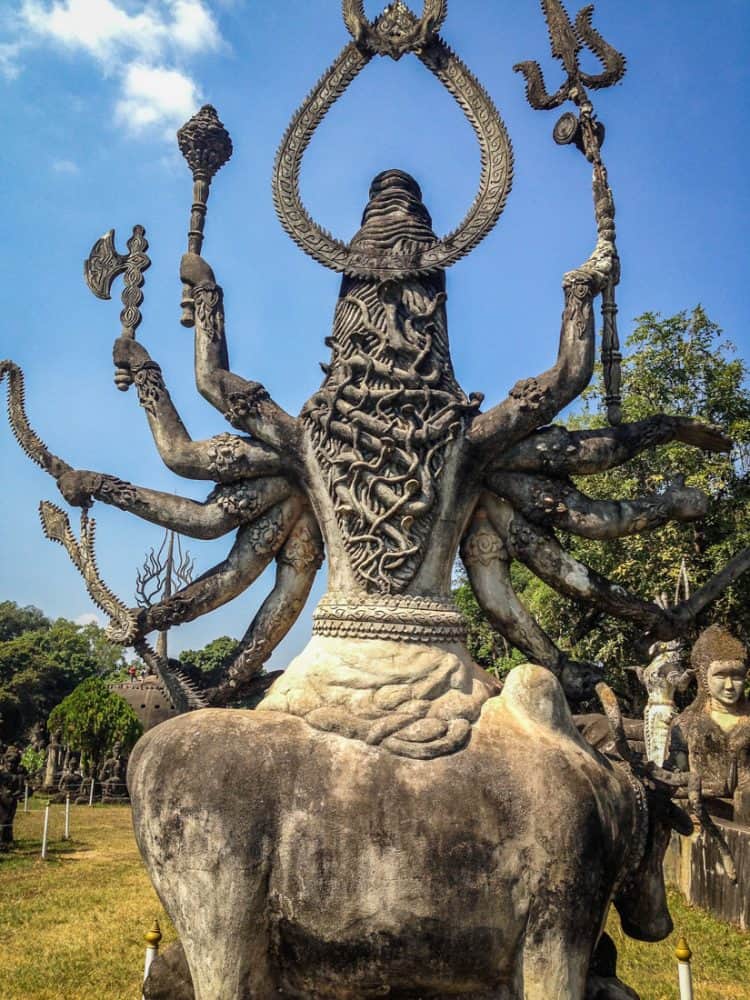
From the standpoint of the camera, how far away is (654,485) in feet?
63.5

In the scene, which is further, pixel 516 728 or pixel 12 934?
pixel 12 934

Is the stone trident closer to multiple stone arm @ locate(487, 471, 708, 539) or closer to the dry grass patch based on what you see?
multiple stone arm @ locate(487, 471, 708, 539)

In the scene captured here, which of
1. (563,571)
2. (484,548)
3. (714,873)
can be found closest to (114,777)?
(714,873)

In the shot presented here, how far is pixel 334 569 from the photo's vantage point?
5.32 m

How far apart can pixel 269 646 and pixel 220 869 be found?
5.63 feet

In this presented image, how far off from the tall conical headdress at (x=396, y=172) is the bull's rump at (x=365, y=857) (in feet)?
10.3

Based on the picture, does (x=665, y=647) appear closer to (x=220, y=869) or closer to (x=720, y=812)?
(x=720, y=812)

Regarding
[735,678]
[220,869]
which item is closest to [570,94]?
[220,869]

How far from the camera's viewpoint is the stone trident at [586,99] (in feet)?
19.2

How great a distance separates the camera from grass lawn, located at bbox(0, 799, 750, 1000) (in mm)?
9008

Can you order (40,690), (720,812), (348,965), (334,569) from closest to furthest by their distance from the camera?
(348,965)
(334,569)
(720,812)
(40,690)

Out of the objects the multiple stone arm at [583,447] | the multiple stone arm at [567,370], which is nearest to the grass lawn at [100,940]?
the multiple stone arm at [583,447]

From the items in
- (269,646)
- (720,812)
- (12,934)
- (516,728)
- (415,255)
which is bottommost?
(12,934)

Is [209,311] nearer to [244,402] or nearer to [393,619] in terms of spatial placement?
[244,402]
